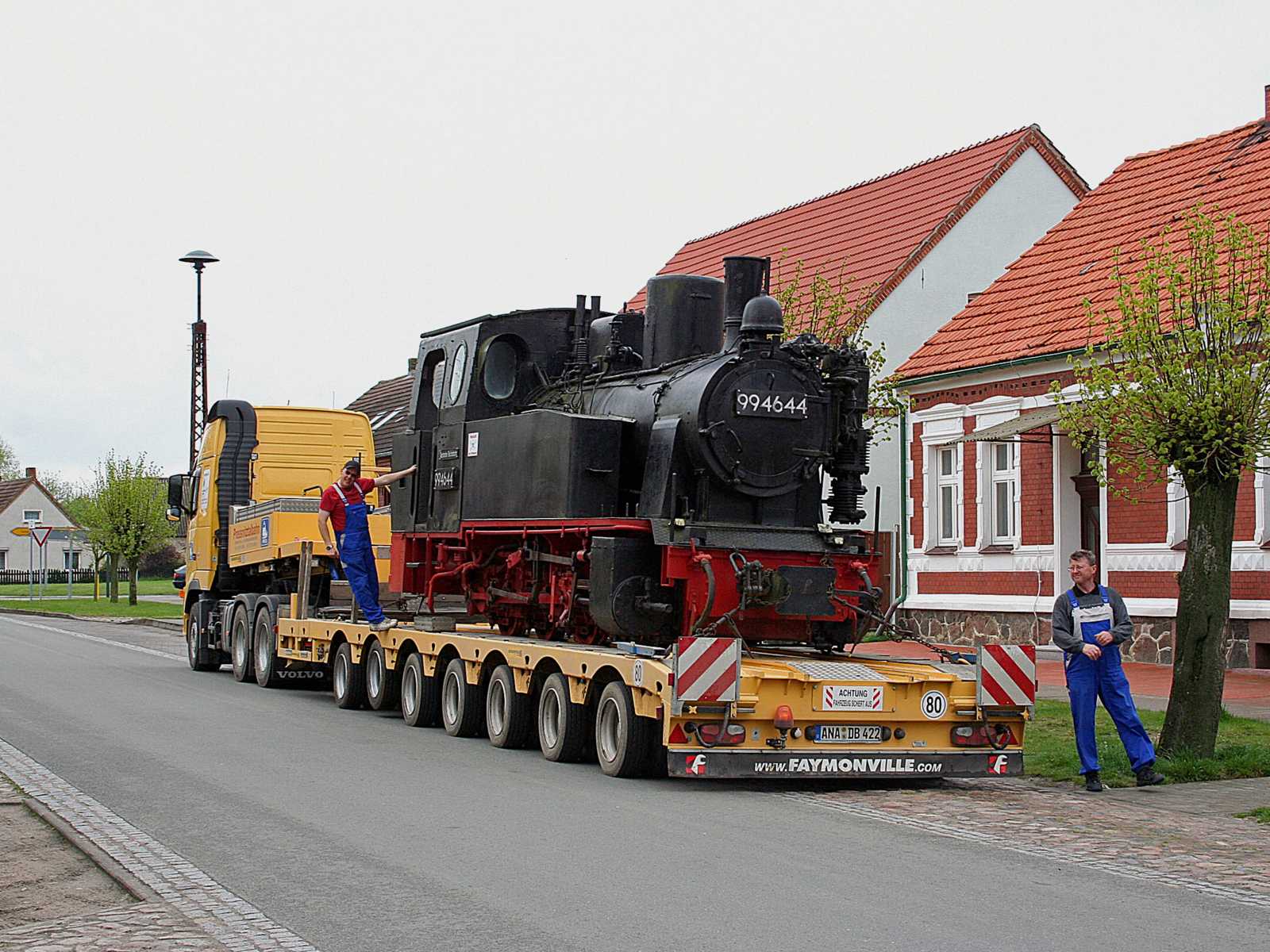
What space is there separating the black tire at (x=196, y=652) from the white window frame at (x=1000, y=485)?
1125 cm

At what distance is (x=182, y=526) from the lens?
26844mm

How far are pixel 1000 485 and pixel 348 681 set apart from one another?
11956mm

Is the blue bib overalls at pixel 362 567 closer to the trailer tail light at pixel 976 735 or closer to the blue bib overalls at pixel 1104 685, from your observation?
the trailer tail light at pixel 976 735

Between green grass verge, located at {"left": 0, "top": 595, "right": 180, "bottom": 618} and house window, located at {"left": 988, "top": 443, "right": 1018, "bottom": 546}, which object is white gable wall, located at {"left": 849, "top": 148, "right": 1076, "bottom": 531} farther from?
green grass verge, located at {"left": 0, "top": 595, "right": 180, "bottom": 618}

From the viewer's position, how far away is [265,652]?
816 inches

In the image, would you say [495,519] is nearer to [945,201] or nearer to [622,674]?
[622,674]

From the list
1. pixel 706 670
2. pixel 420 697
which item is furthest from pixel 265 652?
pixel 706 670

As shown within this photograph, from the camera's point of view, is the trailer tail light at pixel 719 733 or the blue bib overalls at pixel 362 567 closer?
the trailer tail light at pixel 719 733

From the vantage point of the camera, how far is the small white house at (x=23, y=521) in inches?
4031

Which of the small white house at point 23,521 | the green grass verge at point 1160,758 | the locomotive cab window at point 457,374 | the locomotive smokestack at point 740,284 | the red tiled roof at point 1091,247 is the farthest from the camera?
the small white house at point 23,521

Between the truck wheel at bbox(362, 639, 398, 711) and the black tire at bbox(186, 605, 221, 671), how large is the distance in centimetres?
679

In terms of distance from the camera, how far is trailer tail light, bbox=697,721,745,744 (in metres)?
11.4

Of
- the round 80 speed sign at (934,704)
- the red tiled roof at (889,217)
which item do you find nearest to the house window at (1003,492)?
the red tiled roof at (889,217)

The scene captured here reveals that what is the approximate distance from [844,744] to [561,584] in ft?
10.8
